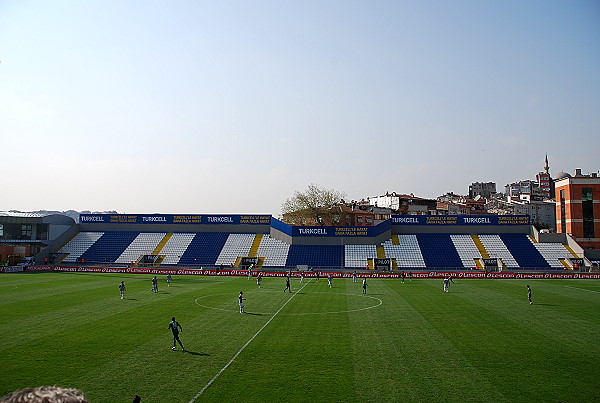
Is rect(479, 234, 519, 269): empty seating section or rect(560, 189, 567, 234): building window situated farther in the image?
rect(560, 189, 567, 234): building window

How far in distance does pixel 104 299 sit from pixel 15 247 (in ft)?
160

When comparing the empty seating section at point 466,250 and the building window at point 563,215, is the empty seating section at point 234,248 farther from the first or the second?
the building window at point 563,215

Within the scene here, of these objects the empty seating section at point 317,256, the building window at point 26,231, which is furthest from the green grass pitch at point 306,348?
the building window at point 26,231

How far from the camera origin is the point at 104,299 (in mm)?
36281

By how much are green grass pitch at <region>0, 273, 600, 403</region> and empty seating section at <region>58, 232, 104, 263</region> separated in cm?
3990

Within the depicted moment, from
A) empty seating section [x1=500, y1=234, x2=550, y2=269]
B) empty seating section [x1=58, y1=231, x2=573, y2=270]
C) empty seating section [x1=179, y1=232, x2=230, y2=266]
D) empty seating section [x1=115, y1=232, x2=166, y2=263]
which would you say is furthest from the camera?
empty seating section [x1=115, y1=232, x2=166, y2=263]

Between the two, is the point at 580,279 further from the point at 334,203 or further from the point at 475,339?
the point at 334,203

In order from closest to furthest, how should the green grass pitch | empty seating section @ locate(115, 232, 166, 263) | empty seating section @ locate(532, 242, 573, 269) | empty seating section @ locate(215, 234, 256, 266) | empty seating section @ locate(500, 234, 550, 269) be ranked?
the green grass pitch, empty seating section @ locate(500, 234, 550, 269), empty seating section @ locate(532, 242, 573, 269), empty seating section @ locate(215, 234, 256, 266), empty seating section @ locate(115, 232, 166, 263)

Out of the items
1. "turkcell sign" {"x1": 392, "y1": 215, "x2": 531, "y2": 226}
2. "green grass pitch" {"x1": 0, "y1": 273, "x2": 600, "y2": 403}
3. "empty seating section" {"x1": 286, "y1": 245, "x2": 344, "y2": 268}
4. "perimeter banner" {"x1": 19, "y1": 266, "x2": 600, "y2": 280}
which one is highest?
"turkcell sign" {"x1": 392, "y1": 215, "x2": 531, "y2": 226}

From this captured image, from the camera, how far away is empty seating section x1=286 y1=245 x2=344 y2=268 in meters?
69.9

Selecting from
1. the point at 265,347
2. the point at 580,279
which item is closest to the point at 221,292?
the point at 265,347

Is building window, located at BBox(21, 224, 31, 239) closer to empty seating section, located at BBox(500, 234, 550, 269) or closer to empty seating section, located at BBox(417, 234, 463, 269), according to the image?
empty seating section, located at BBox(417, 234, 463, 269)

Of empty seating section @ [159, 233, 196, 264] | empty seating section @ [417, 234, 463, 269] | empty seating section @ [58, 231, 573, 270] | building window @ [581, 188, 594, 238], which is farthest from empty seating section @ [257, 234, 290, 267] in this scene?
building window @ [581, 188, 594, 238]

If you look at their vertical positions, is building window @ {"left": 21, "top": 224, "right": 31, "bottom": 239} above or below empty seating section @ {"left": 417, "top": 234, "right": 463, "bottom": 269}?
above
